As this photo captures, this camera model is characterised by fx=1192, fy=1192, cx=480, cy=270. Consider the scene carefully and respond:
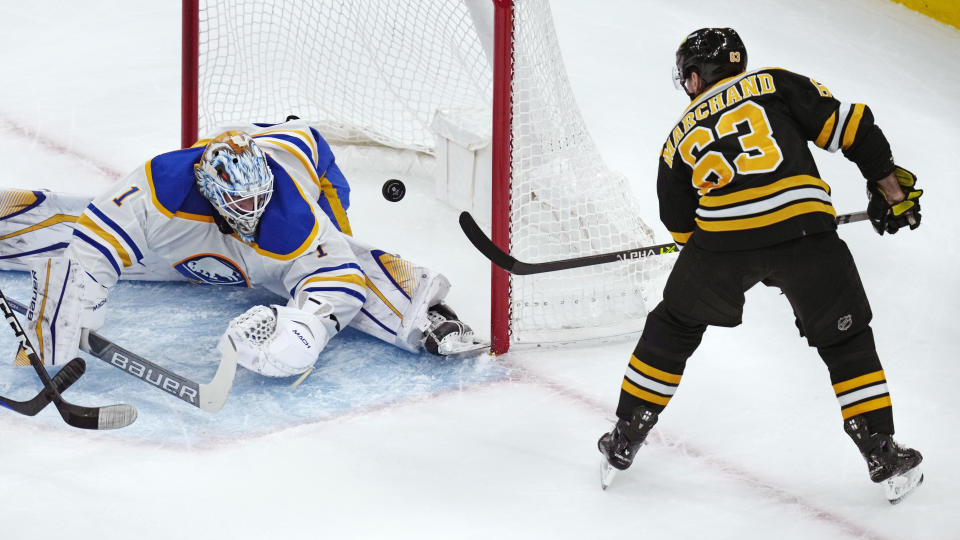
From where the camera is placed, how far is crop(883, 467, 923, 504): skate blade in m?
2.40

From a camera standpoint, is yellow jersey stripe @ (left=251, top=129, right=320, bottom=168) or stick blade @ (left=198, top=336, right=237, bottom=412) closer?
stick blade @ (left=198, top=336, right=237, bottom=412)

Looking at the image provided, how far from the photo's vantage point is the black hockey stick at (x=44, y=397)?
8.22ft

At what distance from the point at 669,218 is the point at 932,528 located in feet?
2.66

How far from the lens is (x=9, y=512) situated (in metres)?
2.36

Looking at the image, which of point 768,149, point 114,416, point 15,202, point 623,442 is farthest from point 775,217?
point 15,202

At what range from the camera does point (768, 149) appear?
7.41 feet

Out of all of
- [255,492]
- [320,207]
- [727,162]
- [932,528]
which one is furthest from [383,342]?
[932,528]

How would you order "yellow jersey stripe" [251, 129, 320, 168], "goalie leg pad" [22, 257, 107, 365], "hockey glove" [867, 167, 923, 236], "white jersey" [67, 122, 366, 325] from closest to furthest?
"hockey glove" [867, 167, 923, 236]
"goalie leg pad" [22, 257, 107, 365]
"white jersey" [67, 122, 366, 325]
"yellow jersey stripe" [251, 129, 320, 168]

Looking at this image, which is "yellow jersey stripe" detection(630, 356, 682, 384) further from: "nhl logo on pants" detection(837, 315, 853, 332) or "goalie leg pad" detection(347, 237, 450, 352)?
"goalie leg pad" detection(347, 237, 450, 352)

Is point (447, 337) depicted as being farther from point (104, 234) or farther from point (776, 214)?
point (776, 214)

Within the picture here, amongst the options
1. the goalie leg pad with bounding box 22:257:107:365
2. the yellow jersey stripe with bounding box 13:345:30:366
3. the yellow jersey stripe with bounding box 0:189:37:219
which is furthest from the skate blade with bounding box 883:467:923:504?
the yellow jersey stripe with bounding box 0:189:37:219

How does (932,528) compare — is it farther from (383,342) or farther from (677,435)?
(383,342)

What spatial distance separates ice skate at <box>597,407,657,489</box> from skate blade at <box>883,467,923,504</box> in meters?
0.49

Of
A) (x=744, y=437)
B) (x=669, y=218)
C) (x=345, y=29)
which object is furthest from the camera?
(x=345, y=29)
